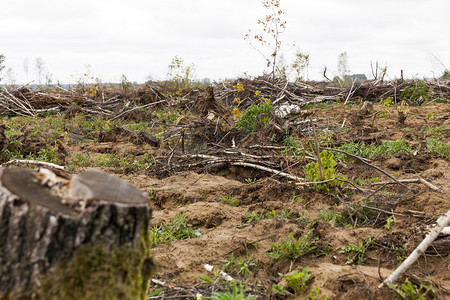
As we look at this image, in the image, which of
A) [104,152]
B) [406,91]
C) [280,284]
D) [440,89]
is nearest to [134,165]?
[104,152]

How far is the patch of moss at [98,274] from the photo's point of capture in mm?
1324

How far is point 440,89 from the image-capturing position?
12.1 meters

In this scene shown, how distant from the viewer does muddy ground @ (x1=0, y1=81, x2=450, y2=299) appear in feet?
8.00

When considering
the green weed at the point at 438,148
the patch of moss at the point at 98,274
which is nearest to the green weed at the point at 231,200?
the patch of moss at the point at 98,274

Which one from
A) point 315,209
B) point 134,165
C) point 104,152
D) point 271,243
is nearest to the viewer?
point 271,243

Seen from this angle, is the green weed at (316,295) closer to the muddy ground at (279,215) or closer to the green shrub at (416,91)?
the muddy ground at (279,215)

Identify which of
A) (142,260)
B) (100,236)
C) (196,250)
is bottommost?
(196,250)

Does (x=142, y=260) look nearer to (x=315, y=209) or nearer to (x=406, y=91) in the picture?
(x=315, y=209)

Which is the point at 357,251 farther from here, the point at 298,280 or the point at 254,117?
the point at 254,117

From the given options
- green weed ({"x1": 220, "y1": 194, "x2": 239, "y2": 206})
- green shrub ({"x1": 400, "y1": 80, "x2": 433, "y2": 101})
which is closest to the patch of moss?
green weed ({"x1": 220, "y1": 194, "x2": 239, "y2": 206})

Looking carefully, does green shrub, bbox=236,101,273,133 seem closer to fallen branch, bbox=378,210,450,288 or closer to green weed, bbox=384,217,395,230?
green weed, bbox=384,217,395,230

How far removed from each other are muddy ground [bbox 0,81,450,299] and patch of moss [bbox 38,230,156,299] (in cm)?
88

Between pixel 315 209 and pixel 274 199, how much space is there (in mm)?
478

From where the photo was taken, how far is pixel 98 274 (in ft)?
4.55
